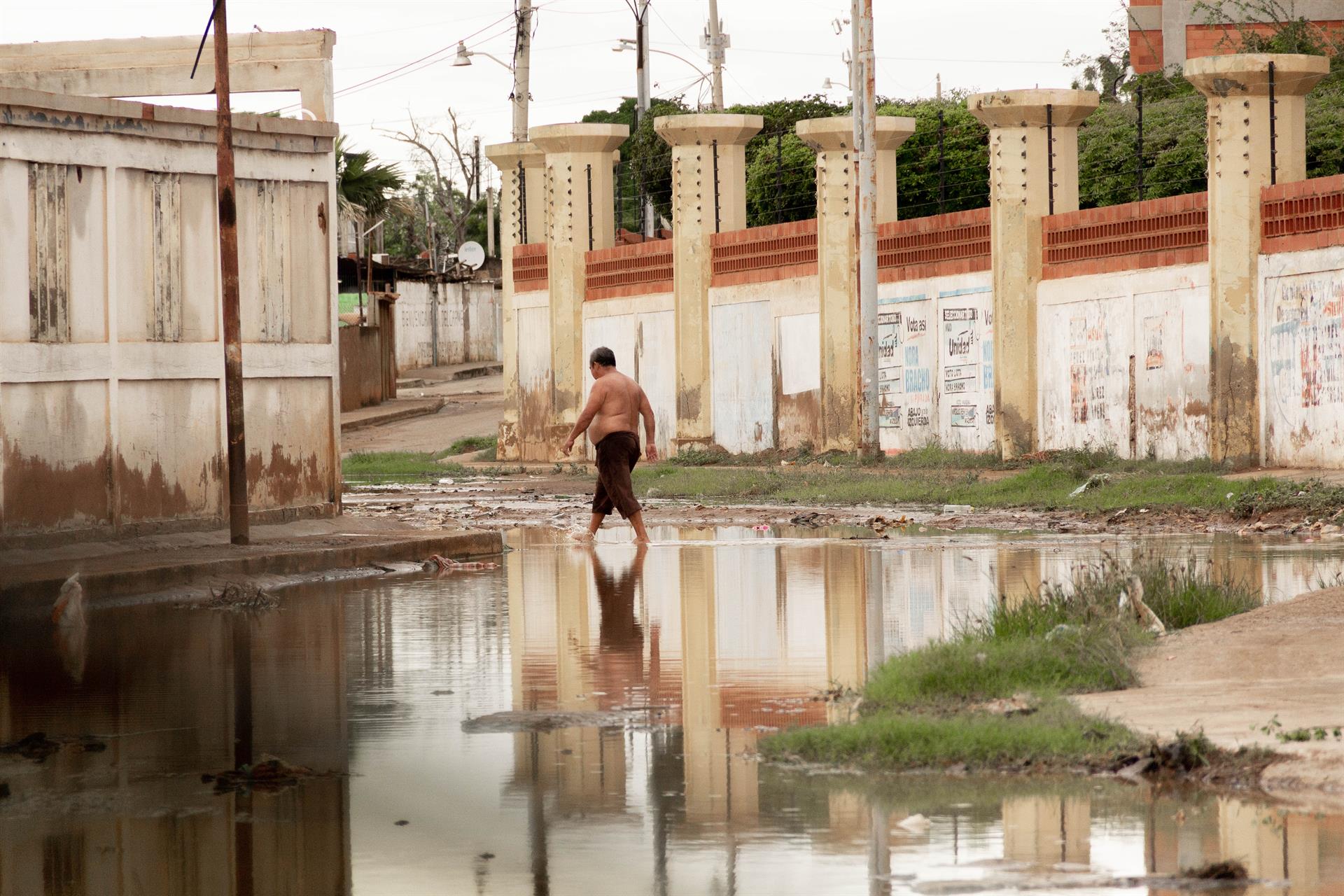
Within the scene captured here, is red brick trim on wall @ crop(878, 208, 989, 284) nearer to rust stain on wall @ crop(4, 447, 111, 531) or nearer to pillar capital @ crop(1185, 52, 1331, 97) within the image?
pillar capital @ crop(1185, 52, 1331, 97)

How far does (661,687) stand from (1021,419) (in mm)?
17621

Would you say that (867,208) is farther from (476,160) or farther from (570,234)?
(476,160)

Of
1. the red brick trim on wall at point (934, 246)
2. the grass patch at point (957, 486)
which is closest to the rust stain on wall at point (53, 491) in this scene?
the grass patch at point (957, 486)

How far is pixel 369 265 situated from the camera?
157 feet

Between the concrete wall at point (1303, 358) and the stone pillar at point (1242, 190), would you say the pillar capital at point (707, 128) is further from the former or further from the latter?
the concrete wall at point (1303, 358)

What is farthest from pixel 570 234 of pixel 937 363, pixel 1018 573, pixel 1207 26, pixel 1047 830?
pixel 1047 830

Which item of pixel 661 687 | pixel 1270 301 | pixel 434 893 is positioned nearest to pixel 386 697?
pixel 661 687

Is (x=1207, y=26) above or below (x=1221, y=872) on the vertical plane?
above

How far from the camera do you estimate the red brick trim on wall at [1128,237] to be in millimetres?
23016

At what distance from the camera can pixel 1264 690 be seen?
7770mm

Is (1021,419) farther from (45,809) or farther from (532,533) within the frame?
(45,809)

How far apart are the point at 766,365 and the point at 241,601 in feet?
60.1

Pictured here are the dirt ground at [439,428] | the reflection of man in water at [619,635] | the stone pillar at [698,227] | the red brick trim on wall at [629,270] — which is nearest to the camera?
the reflection of man in water at [619,635]

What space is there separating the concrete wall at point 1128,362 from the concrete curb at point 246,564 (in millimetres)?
9680
